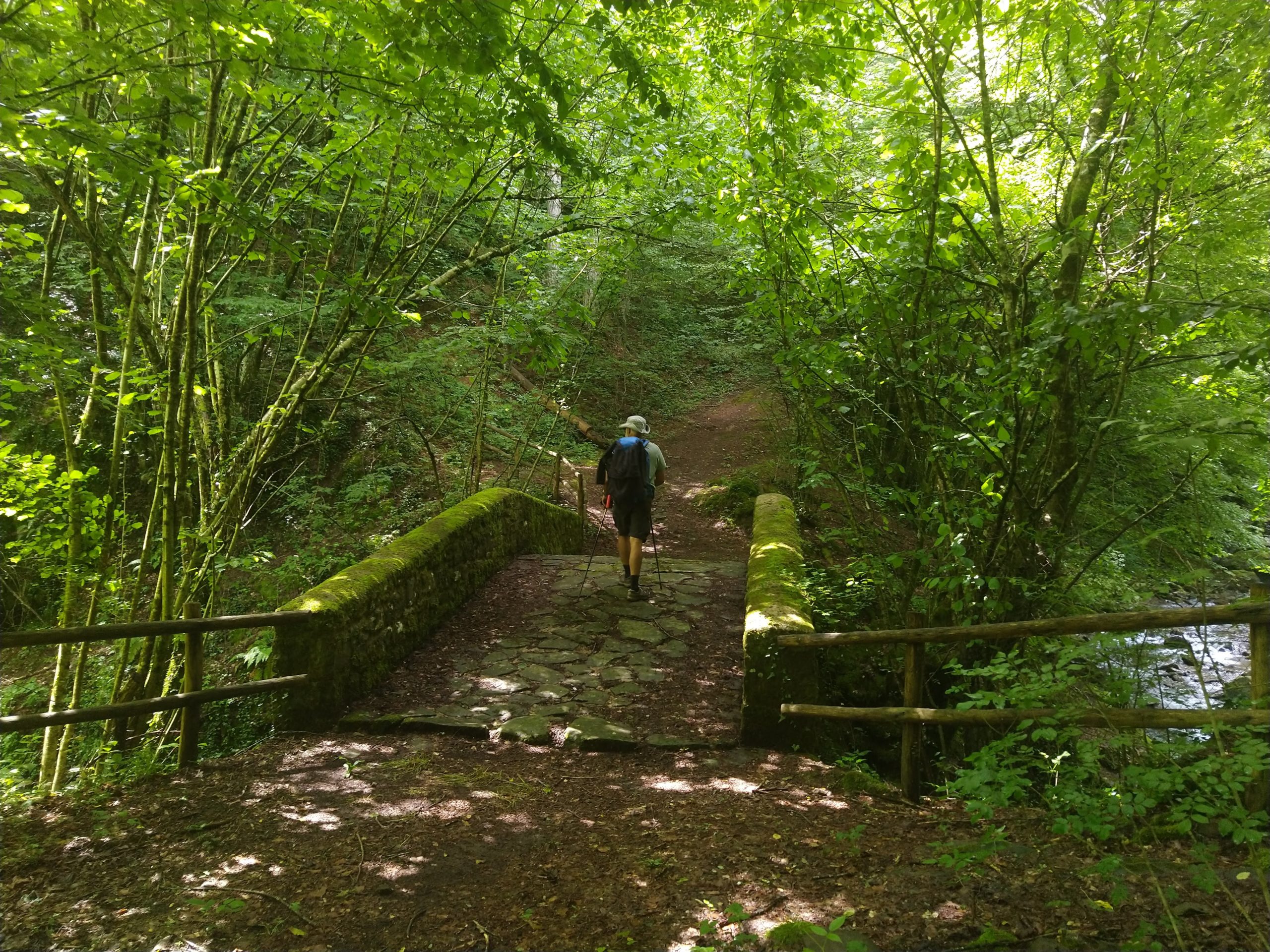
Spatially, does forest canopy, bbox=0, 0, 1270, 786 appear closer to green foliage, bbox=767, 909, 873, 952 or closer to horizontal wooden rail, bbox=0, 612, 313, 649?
horizontal wooden rail, bbox=0, 612, 313, 649

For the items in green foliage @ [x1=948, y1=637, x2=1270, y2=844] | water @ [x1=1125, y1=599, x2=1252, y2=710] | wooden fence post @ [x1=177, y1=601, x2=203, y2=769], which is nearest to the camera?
green foliage @ [x1=948, y1=637, x2=1270, y2=844]

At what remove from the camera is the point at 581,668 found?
600 centimetres

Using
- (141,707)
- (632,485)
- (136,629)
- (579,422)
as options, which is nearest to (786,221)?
(632,485)

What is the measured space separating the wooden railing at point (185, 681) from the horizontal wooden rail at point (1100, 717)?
13.4 feet

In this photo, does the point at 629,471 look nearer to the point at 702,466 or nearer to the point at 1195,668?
the point at 1195,668

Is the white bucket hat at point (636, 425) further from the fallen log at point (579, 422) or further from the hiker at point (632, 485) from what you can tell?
the fallen log at point (579, 422)

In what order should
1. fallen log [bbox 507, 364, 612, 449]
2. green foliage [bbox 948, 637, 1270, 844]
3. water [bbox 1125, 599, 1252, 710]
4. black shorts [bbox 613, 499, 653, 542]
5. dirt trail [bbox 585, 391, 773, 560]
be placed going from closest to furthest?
green foliage [bbox 948, 637, 1270, 844]
water [bbox 1125, 599, 1252, 710]
black shorts [bbox 613, 499, 653, 542]
dirt trail [bbox 585, 391, 773, 560]
fallen log [bbox 507, 364, 612, 449]

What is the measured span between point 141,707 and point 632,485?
14.5ft

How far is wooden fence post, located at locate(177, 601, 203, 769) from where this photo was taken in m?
4.36

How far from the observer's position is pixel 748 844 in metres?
3.48

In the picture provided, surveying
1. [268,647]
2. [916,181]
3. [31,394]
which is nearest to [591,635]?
[268,647]

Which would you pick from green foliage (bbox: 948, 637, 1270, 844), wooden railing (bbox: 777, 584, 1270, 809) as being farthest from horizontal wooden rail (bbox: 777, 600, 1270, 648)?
green foliage (bbox: 948, 637, 1270, 844)

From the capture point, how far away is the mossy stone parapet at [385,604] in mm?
4938

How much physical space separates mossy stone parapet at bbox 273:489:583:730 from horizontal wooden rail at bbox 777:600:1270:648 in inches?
128
